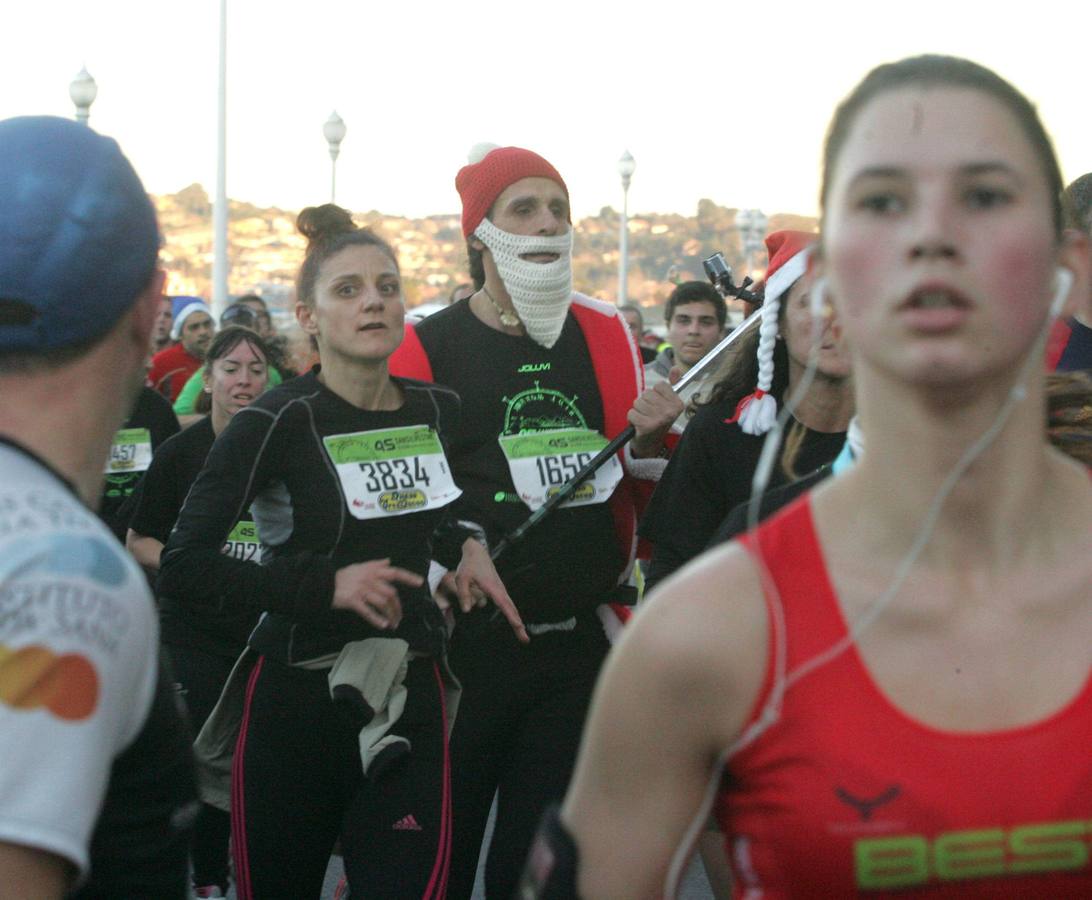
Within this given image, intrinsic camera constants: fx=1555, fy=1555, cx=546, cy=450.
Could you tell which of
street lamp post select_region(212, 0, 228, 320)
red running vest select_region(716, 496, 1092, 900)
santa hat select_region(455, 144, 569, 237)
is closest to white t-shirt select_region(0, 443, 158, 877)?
red running vest select_region(716, 496, 1092, 900)

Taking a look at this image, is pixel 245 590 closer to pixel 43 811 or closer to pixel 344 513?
pixel 344 513

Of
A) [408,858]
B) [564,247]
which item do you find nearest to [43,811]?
[408,858]

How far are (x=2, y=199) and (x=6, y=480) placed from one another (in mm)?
322

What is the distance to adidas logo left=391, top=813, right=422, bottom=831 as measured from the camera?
151 inches

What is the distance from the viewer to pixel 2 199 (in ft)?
5.70

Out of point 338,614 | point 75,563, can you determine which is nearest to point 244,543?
point 338,614

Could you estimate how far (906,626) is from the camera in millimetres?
1695

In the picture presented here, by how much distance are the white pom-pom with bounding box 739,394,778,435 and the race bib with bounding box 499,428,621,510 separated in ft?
2.05

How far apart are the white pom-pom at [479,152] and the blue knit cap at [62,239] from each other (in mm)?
3215

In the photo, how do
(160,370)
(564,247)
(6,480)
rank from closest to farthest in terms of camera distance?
(6,480), (564,247), (160,370)

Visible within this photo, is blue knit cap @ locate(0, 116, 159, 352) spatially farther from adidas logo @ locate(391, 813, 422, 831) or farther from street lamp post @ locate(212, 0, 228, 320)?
street lamp post @ locate(212, 0, 228, 320)

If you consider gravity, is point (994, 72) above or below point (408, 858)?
above

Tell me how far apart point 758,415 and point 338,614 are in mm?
1190

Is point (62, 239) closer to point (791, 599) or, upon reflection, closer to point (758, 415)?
point (791, 599)
